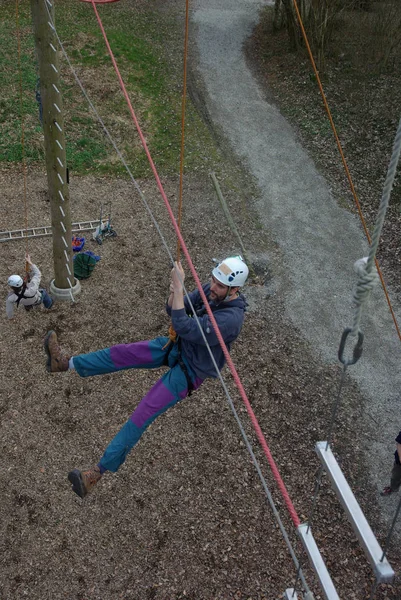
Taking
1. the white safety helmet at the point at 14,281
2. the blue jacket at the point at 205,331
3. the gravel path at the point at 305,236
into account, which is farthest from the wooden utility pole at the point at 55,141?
the gravel path at the point at 305,236

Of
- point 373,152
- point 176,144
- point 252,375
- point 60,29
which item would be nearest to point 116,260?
point 252,375

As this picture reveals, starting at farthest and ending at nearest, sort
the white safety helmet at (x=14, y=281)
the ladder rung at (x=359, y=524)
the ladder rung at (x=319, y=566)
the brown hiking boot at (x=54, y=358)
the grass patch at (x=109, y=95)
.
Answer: the grass patch at (x=109, y=95) < the white safety helmet at (x=14, y=281) < the brown hiking boot at (x=54, y=358) < the ladder rung at (x=319, y=566) < the ladder rung at (x=359, y=524)

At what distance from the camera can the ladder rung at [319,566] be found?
221 centimetres

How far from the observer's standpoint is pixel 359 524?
2193 mm

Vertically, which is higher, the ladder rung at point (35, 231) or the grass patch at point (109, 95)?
the grass patch at point (109, 95)

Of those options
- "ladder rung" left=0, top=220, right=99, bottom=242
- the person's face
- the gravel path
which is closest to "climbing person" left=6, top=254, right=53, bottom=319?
"ladder rung" left=0, top=220, right=99, bottom=242

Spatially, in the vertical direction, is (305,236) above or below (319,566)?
below

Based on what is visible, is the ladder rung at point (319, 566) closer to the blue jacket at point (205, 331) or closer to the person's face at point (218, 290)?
the blue jacket at point (205, 331)

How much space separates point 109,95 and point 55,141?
6680 millimetres

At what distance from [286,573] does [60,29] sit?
13969 mm

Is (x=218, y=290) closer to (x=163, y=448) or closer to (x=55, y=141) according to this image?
(x=163, y=448)

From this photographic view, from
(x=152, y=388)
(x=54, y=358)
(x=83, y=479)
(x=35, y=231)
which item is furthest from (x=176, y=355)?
(x=35, y=231)

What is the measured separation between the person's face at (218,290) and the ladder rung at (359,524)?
165 centimetres

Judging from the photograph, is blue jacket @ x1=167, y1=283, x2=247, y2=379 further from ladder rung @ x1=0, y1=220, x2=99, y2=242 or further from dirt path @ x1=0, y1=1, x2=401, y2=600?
ladder rung @ x1=0, y1=220, x2=99, y2=242
